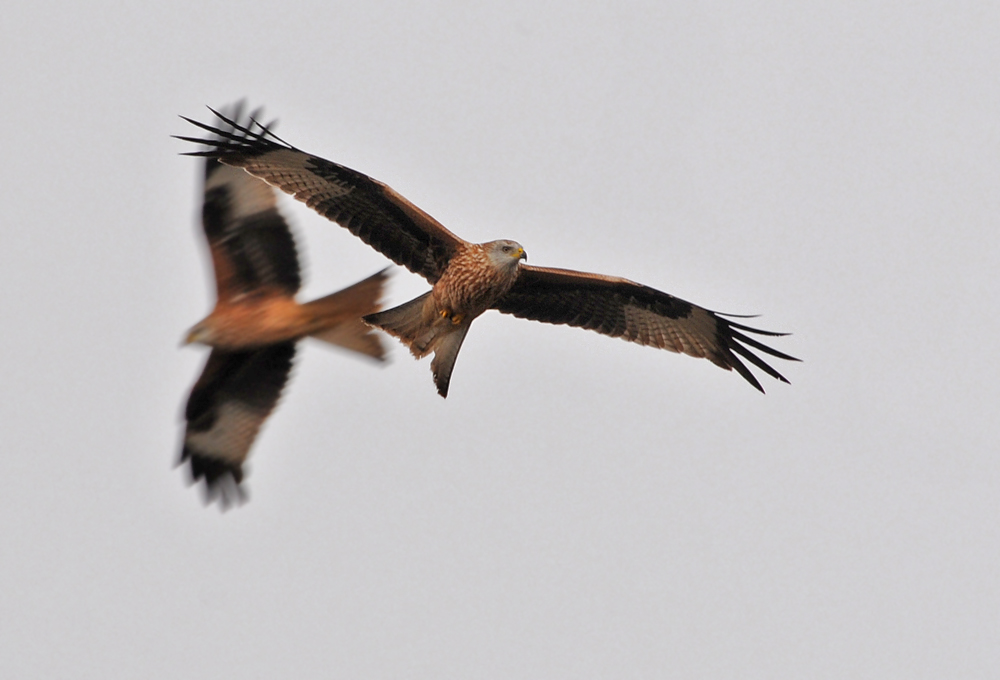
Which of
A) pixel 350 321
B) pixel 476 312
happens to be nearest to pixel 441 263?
pixel 476 312

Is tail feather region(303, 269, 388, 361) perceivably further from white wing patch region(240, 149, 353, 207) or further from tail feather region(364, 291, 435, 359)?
white wing patch region(240, 149, 353, 207)

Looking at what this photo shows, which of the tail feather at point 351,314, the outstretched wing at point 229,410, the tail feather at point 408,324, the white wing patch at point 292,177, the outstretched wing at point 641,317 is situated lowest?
the outstretched wing at point 229,410

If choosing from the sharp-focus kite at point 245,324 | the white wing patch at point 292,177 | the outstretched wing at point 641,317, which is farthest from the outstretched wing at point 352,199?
the sharp-focus kite at point 245,324

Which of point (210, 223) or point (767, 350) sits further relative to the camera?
point (210, 223)

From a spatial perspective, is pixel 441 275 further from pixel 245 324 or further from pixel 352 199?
pixel 245 324

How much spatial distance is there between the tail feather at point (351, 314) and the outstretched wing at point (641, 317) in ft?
3.63

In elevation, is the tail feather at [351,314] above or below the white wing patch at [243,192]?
below

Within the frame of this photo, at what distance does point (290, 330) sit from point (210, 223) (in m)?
1.23

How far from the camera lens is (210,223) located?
12.8 meters

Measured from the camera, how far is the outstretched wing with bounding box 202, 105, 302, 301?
1275 centimetres

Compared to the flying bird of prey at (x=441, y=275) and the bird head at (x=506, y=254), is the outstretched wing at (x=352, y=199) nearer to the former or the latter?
the flying bird of prey at (x=441, y=275)

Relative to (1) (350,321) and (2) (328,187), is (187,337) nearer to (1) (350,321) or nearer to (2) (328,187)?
(1) (350,321)

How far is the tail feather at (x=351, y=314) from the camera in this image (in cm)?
1181

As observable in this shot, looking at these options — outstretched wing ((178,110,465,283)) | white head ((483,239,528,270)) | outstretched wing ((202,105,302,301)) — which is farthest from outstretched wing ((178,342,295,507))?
white head ((483,239,528,270))
